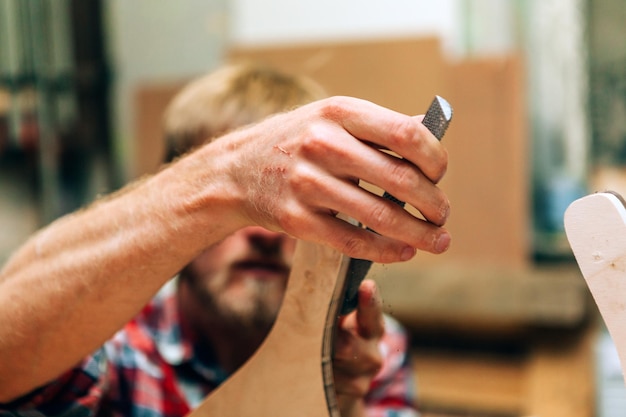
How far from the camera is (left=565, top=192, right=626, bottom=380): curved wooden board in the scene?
0.40 m

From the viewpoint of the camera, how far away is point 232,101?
89 cm

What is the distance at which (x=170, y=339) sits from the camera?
91 cm

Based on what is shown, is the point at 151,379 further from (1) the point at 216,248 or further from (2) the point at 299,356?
(2) the point at 299,356

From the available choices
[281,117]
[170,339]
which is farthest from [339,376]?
[170,339]

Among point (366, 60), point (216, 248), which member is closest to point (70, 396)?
point (216, 248)

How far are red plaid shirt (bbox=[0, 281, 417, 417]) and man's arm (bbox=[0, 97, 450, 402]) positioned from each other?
0.16 feet

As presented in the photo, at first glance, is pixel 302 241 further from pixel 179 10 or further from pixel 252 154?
pixel 179 10

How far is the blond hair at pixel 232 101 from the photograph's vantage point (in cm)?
86

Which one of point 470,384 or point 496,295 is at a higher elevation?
point 496,295

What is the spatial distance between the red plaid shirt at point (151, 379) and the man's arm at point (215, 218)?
0.05 m

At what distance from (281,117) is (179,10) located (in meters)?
1.69

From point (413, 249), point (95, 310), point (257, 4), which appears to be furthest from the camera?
point (257, 4)

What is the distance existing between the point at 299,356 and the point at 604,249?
207 millimetres

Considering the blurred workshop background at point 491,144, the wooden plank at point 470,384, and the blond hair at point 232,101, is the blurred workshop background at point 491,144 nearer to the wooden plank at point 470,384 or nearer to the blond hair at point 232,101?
the wooden plank at point 470,384
